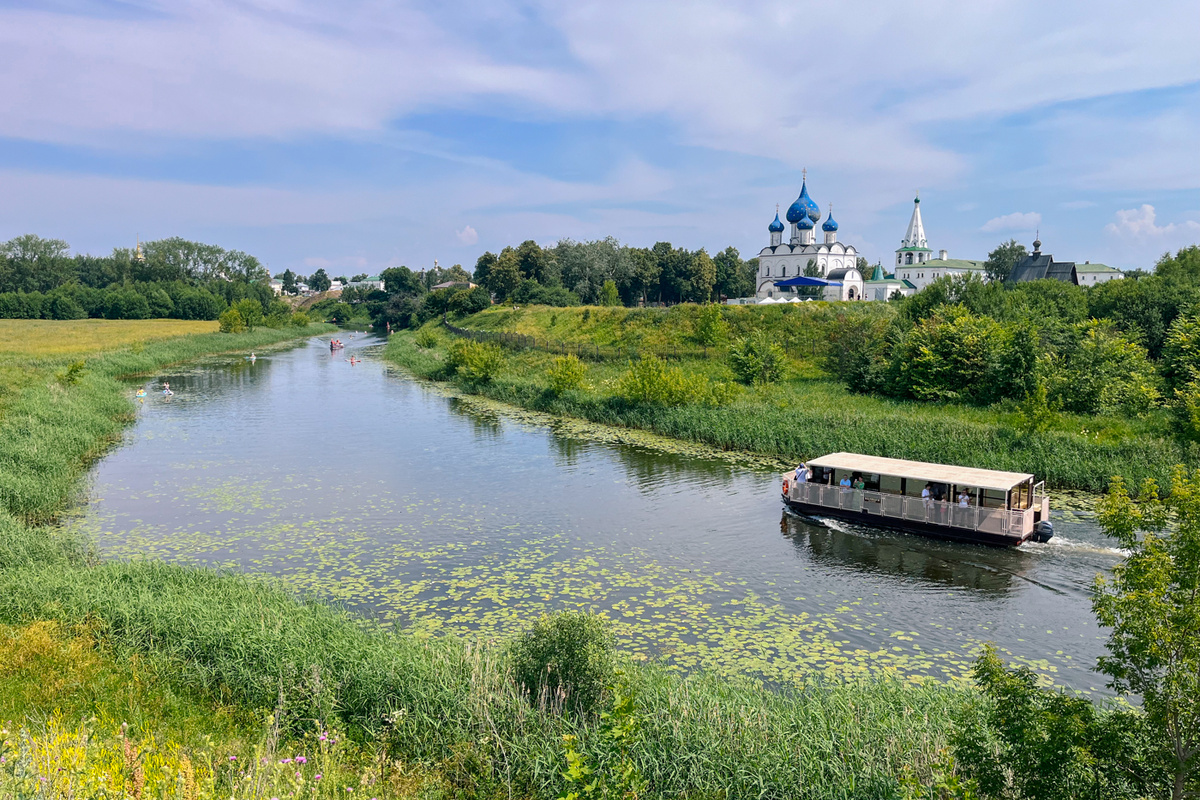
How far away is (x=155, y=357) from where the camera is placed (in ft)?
236

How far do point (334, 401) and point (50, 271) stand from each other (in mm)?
132380

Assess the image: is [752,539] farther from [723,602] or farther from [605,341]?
[605,341]

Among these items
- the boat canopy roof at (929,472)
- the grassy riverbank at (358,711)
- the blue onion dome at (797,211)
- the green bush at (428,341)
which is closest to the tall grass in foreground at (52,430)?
the grassy riverbank at (358,711)

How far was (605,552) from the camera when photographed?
22.6 m

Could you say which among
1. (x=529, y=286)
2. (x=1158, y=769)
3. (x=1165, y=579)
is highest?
(x=529, y=286)

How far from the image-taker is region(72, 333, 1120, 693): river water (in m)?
17.1

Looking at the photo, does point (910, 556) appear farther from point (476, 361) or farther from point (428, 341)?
point (428, 341)

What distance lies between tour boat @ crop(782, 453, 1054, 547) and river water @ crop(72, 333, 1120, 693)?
1.70ft

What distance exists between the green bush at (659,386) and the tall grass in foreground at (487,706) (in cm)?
2691

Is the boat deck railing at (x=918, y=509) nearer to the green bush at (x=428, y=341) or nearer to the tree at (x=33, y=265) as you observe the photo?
the green bush at (x=428, y=341)

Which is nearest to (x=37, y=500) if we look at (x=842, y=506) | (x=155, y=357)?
(x=842, y=506)

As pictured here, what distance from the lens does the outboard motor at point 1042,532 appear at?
22844mm

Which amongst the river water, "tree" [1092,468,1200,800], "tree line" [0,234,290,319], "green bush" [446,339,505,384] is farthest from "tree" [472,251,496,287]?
"tree" [1092,468,1200,800]

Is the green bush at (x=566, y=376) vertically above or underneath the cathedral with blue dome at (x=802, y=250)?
underneath
